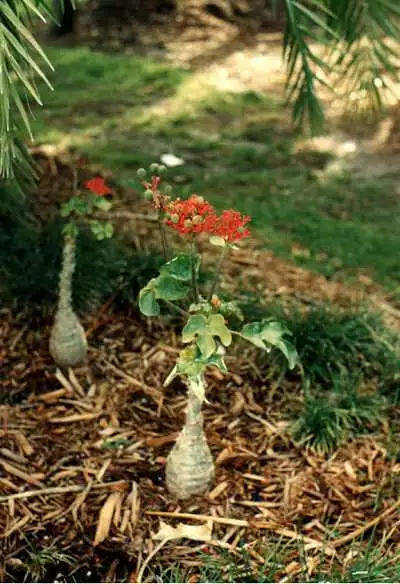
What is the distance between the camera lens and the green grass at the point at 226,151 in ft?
13.7

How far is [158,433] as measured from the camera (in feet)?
9.16

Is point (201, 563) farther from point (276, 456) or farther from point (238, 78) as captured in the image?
point (238, 78)

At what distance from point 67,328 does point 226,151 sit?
8.53 feet

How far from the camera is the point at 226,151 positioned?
205 inches

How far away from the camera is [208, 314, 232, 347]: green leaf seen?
210 centimetres

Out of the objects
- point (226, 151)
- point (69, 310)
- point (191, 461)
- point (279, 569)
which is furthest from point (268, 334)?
point (226, 151)

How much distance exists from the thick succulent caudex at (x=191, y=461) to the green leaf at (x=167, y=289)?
33 centimetres

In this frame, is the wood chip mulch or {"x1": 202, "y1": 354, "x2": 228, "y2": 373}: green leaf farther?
the wood chip mulch

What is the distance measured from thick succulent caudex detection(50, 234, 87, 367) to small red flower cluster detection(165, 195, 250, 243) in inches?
29.4

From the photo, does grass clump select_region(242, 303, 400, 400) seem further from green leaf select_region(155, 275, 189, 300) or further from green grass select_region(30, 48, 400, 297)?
green leaf select_region(155, 275, 189, 300)

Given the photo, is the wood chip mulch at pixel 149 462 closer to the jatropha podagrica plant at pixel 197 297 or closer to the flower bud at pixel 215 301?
the jatropha podagrica plant at pixel 197 297

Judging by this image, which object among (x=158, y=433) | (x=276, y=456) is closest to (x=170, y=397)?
(x=158, y=433)

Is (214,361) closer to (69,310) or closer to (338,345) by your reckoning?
(69,310)

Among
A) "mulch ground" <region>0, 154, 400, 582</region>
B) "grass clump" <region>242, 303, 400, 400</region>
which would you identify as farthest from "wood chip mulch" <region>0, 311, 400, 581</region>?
"grass clump" <region>242, 303, 400, 400</region>
